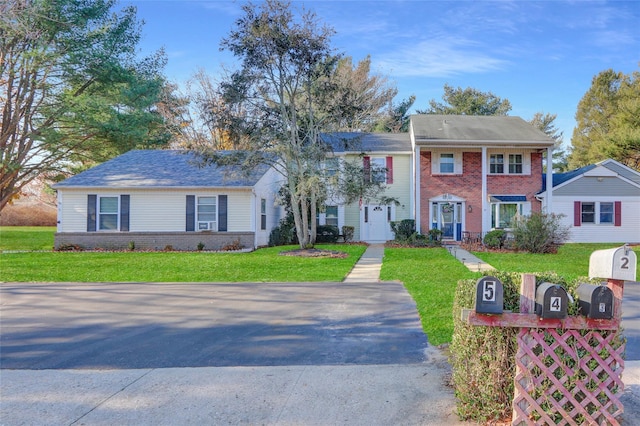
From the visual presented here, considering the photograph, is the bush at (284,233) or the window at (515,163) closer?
the bush at (284,233)

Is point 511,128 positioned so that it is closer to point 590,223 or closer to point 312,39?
point 590,223

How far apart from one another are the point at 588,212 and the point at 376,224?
37.8ft

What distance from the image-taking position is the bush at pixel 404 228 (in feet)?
72.5

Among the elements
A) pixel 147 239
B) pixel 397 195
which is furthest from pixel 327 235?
pixel 147 239

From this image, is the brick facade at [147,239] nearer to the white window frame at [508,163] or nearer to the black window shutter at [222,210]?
the black window shutter at [222,210]

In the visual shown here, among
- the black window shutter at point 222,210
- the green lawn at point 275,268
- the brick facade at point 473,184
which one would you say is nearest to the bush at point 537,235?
the green lawn at point 275,268

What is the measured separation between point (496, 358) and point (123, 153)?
26.6 m

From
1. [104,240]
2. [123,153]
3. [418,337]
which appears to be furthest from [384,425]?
[123,153]

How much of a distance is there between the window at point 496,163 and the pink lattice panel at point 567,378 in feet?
72.7

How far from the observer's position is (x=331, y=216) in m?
24.8

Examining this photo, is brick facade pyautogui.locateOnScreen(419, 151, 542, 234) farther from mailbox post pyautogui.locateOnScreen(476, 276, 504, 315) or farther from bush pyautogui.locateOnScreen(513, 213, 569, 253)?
mailbox post pyautogui.locateOnScreen(476, 276, 504, 315)

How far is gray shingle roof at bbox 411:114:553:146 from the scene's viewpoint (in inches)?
888

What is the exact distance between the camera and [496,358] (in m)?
3.46

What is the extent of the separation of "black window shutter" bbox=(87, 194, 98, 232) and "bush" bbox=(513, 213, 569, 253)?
60.6 ft
